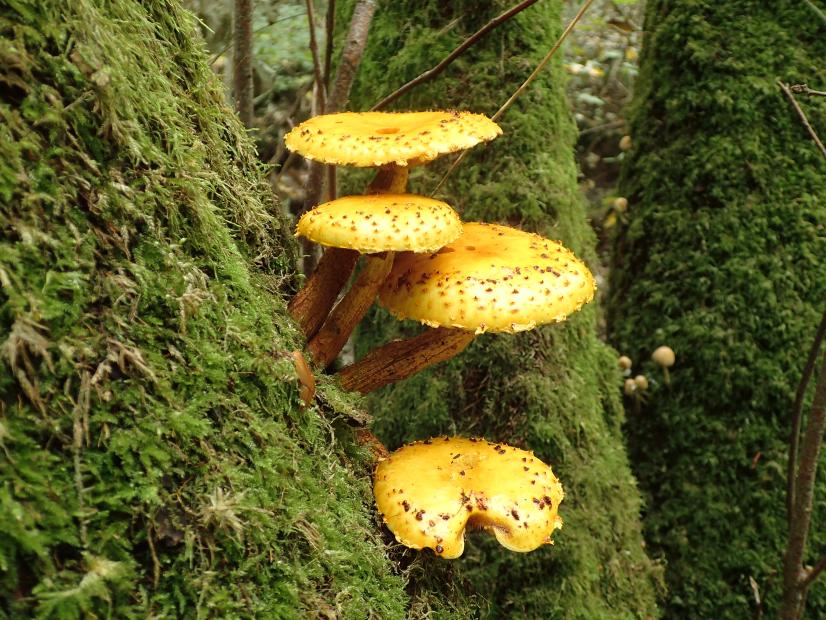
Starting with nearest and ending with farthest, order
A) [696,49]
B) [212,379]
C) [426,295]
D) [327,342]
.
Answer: [212,379], [426,295], [327,342], [696,49]

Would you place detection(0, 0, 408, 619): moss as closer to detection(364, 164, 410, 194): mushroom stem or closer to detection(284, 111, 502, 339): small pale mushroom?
detection(284, 111, 502, 339): small pale mushroom

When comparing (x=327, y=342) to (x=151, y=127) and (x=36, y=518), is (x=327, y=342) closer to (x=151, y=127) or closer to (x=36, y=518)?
(x=151, y=127)

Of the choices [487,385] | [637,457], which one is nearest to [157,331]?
[487,385]

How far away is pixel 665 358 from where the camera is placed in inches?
155

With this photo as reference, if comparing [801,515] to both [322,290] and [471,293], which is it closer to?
[471,293]

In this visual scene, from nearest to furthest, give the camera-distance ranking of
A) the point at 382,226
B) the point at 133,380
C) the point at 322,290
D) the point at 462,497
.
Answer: the point at 133,380
the point at 382,226
the point at 462,497
the point at 322,290

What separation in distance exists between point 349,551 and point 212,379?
66 centimetres

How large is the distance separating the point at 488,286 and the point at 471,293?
68 millimetres

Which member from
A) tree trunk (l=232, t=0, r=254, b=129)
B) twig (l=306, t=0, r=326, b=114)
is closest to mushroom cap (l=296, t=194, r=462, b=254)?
twig (l=306, t=0, r=326, b=114)

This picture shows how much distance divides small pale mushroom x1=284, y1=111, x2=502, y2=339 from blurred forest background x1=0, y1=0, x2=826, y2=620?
0.21 m

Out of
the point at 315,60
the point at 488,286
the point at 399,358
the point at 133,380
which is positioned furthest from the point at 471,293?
the point at 315,60

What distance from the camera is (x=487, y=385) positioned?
3375 mm

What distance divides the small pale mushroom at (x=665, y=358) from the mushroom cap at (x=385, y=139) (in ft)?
7.34

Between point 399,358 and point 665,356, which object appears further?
point 665,356
